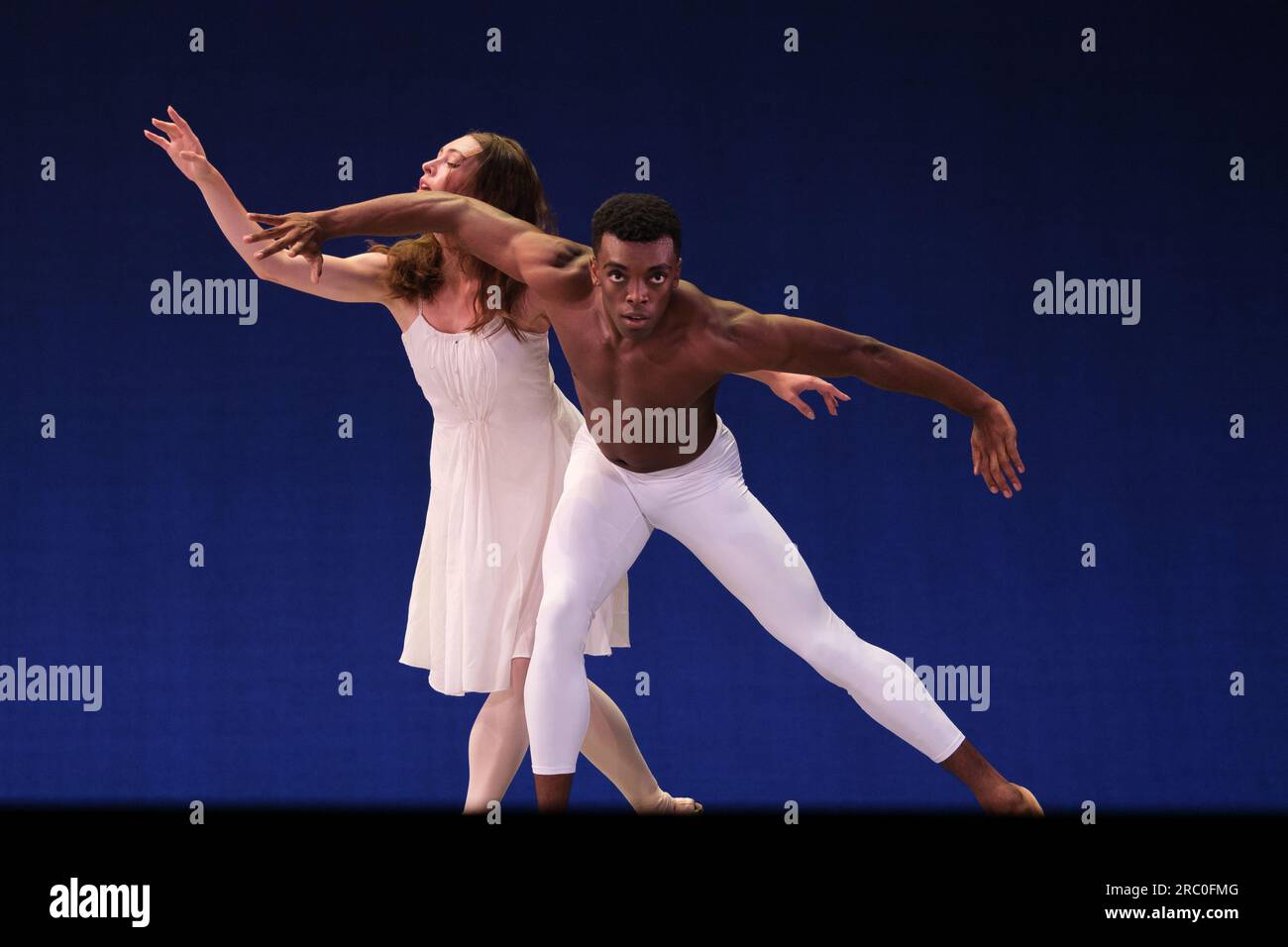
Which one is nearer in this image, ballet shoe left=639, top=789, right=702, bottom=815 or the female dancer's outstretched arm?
the female dancer's outstretched arm

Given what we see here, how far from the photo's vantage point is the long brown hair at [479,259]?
329 centimetres

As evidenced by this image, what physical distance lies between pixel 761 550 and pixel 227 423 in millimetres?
1888

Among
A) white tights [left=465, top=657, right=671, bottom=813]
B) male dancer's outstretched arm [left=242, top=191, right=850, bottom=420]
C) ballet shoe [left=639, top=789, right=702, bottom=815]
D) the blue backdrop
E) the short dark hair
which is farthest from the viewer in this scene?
the blue backdrop

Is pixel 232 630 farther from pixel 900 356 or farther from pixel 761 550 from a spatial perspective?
pixel 900 356

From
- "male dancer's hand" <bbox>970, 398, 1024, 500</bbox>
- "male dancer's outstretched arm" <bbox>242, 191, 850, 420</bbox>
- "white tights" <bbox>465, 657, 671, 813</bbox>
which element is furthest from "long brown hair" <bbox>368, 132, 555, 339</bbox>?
"male dancer's hand" <bbox>970, 398, 1024, 500</bbox>

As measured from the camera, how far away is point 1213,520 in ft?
13.9

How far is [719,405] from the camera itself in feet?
14.4

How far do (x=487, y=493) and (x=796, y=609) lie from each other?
70 centimetres

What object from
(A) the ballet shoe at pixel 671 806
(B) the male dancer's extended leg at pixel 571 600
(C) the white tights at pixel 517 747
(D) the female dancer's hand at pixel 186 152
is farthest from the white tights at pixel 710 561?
(D) the female dancer's hand at pixel 186 152

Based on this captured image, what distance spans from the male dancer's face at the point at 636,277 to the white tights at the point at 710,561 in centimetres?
30

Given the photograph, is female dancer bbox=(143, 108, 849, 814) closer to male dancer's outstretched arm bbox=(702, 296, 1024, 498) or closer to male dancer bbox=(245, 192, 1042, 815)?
male dancer bbox=(245, 192, 1042, 815)

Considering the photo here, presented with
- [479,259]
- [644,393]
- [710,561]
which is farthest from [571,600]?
[479,259]

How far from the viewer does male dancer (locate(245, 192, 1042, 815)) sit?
289 centimetres

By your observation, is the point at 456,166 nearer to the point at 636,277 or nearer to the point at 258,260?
the point at 258,260
